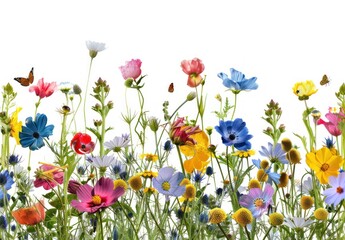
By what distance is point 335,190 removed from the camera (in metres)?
1.10

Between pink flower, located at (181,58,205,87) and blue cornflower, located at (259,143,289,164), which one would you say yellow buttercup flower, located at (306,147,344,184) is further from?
pink flower, located at (181,58,205,87)

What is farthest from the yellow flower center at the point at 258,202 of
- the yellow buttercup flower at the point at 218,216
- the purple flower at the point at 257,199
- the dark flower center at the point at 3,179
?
the dark flower center at the point at 3,179

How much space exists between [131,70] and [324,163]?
42 centimetres

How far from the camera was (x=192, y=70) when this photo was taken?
1.31m

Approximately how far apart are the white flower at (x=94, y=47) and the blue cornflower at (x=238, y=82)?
0.93 feet

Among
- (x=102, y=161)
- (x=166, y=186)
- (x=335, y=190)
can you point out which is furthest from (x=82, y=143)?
(x=335, y=190)

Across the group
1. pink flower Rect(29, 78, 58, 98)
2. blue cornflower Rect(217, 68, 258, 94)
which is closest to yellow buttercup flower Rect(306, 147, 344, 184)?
blue cornflower Rect(217, 68, 258, 94)

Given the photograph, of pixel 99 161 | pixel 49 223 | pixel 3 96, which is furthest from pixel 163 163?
pixel 3 96

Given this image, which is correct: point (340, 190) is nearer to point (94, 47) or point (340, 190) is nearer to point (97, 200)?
point (97, 200)

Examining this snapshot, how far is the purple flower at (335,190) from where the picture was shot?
1078 mm

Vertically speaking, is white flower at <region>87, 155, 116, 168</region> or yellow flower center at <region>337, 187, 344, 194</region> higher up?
white flower at <region>87, 155, 116, 168</region>

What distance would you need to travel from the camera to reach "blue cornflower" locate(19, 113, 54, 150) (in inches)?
45.5

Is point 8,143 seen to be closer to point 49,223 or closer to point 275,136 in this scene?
point 49,223

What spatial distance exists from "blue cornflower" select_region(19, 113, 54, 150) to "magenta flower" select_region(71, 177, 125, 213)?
0.66 feet
